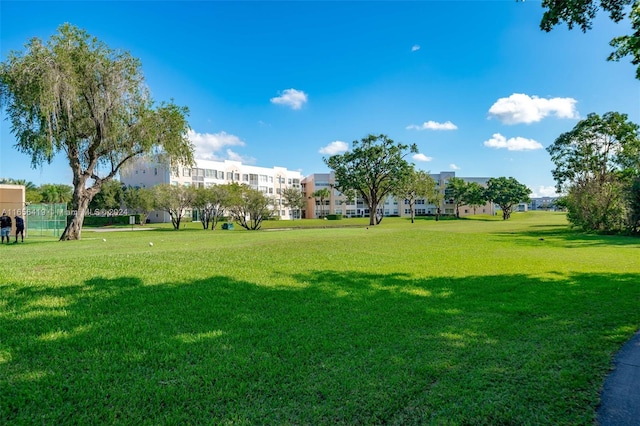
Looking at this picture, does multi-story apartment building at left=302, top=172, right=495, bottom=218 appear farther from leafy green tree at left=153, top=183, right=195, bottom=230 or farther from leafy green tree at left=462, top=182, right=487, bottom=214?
leafy green tree at left=153, top=183, right=195, bottom=230

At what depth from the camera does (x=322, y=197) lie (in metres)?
99.8

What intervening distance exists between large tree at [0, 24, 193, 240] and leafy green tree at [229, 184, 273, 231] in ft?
51.6

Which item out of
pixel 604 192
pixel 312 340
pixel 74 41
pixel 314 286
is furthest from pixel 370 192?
pixel 312 340

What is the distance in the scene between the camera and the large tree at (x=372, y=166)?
45.1 metres

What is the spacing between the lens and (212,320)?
5.13 metres

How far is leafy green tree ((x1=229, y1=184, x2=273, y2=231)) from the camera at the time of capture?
4000cm

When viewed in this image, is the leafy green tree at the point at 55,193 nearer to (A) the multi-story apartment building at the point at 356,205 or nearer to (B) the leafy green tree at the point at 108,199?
(B) the leafy green tree at the point at 108,199

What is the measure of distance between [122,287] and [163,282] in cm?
81

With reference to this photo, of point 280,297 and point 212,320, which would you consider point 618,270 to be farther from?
point 212,320

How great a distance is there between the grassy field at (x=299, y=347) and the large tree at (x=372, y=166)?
37802 millimetres

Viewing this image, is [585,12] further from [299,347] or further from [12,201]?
[12,201]

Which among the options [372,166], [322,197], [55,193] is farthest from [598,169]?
[55,193]

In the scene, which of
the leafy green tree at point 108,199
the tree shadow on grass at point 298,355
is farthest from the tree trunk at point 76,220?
the leafy green tree at point 108,199

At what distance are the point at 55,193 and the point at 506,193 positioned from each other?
95835 mm
